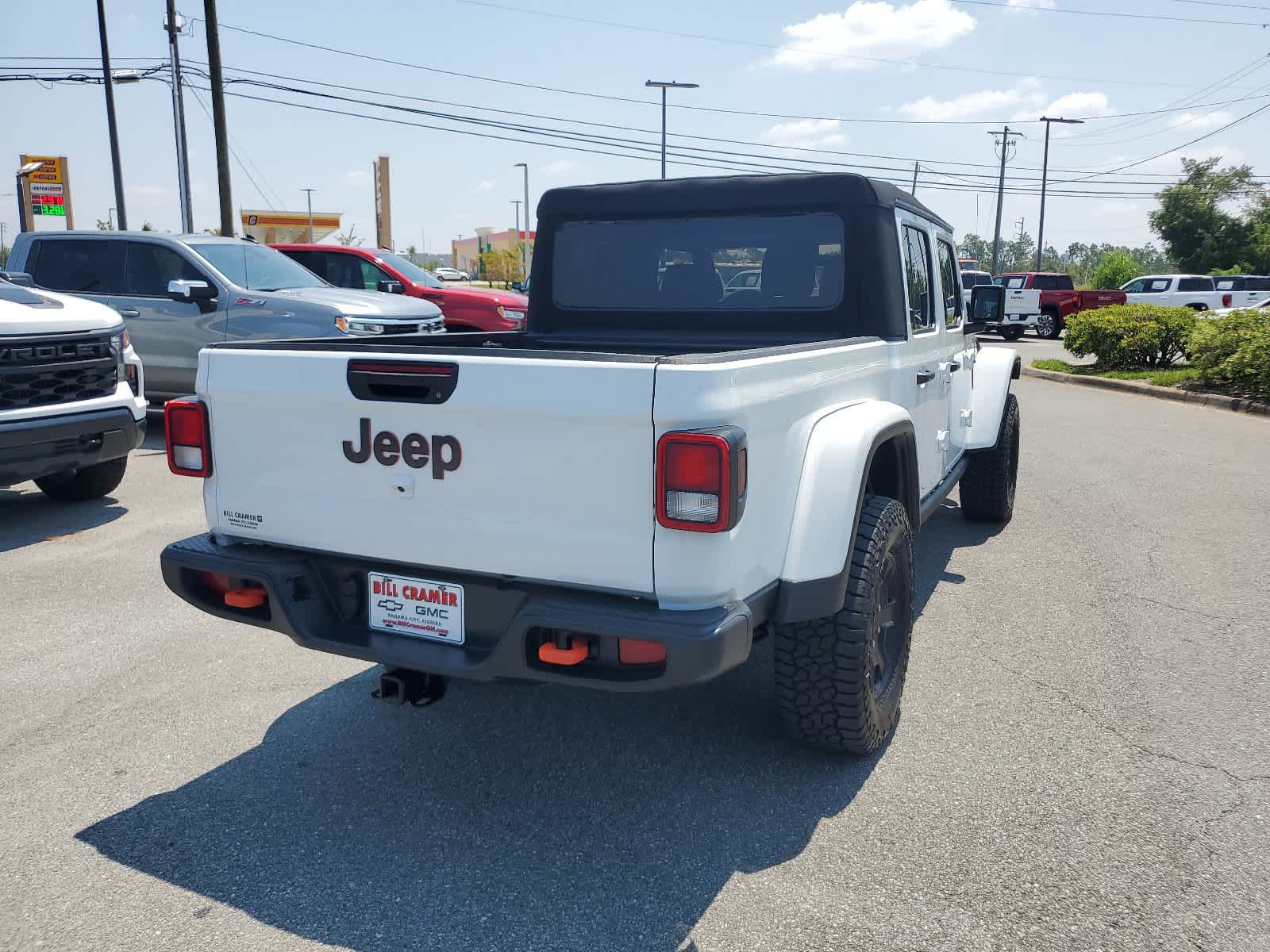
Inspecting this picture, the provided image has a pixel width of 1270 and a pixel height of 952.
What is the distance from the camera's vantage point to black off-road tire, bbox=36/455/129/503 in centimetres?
721

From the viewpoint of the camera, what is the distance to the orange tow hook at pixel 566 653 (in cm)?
269

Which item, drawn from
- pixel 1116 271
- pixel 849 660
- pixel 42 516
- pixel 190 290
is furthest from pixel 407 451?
pixel 1116 271

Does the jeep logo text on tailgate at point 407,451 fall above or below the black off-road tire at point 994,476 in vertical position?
above

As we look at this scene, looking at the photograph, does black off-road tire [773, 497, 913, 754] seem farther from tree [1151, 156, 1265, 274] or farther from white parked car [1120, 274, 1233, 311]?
tree [1151, 156, 1265, 274]

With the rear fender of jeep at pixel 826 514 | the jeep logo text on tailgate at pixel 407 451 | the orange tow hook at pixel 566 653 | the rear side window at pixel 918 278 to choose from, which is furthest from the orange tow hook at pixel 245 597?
the rear side window at pixel 918 278

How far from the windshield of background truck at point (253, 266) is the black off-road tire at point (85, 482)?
9.99 feet

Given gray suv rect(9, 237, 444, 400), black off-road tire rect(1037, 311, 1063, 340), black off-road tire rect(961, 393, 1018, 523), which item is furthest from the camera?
black off-road tire rect(1037, 311, 1063, 340)

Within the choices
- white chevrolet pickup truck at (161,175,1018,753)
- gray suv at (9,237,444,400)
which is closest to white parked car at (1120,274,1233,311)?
gray suv at (9,237,444,400)

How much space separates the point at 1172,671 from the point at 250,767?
3765mm

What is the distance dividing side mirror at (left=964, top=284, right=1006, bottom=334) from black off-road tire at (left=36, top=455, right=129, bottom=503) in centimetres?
595

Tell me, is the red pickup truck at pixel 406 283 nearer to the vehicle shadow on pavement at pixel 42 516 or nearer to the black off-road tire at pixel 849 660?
the vehicle shadow on pavement at pixel 42 516

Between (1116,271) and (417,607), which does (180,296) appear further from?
(1116,271)

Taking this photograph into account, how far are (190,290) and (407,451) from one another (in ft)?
24.4

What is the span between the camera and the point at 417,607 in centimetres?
297
